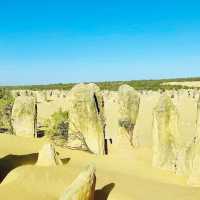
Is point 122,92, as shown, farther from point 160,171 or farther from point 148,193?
point 148,193

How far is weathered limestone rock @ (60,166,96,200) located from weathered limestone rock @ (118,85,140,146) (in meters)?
9.79

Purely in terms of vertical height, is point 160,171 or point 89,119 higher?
point 89,119

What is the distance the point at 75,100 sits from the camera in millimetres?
20344

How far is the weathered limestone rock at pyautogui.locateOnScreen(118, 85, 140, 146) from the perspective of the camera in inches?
829

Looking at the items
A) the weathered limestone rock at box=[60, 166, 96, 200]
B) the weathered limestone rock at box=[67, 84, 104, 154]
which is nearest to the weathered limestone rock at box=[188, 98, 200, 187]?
the weathered limestone rock at box=[60, 166, 96, 200]

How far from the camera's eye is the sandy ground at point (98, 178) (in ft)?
41.4

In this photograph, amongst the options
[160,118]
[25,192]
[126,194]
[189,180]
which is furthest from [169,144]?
[25,192]

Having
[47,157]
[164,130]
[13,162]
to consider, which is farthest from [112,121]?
[47,157]

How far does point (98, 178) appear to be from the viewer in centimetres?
1411

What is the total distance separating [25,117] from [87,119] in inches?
164

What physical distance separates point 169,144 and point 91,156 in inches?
129

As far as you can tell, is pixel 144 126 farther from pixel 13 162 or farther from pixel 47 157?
pixel 47 157

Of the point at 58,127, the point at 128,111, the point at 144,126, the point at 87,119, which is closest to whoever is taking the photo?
the point at 87,119

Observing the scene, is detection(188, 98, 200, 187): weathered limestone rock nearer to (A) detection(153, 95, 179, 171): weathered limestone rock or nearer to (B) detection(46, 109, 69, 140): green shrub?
(A) detection(153, 95, 179, 171): weathered limestone rock
